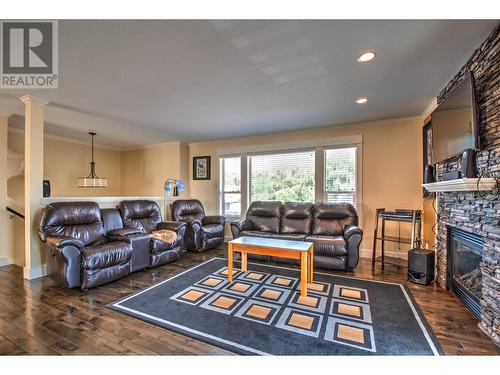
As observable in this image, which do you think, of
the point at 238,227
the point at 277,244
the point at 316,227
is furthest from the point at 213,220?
the point at 277,244

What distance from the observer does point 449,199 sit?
273 cm

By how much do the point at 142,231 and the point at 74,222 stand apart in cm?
97

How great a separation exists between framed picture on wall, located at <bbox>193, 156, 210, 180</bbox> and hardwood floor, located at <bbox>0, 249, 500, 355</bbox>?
10.7 ft

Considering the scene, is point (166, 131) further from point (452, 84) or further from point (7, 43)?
point (452, 84)

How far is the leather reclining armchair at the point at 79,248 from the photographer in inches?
107

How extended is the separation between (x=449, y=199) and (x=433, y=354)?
5.88ft

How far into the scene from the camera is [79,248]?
279cm

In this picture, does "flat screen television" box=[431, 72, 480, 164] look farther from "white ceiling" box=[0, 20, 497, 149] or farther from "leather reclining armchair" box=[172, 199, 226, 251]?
"leather reclining armchair" box=[172, 199, 226, 251]

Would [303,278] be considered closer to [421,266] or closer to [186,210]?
[421,266]

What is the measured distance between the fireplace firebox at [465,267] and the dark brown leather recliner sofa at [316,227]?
1.02 metres

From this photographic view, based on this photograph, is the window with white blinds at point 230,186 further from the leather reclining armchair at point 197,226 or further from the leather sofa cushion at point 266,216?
the leather sofa cushion at point 266,216
